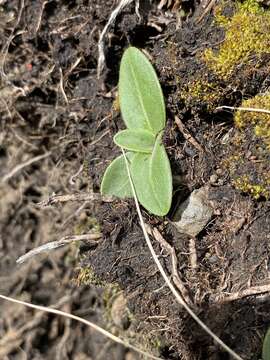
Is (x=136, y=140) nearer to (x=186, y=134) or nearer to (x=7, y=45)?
(x=186, y=134)

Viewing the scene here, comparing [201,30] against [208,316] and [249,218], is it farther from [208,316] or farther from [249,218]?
[208,316]

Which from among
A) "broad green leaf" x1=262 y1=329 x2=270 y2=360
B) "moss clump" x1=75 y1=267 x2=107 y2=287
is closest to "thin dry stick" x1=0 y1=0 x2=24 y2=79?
"moss clump" x1=75 y1=267 x2=107 y2=287

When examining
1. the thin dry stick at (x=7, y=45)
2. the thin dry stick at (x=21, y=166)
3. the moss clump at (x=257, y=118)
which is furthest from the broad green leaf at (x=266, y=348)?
the thin dry stick at (x=7, y=45)

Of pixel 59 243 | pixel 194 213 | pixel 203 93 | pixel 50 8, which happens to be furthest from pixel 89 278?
pixel 50 8

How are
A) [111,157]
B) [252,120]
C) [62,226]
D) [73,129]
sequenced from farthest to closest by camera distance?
1. [62,226]
2. [73,129]
3. [111,157]
4. [252,120]

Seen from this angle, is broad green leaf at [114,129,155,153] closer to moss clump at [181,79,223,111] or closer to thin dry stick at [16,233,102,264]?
moss clump at [181,79,223,111]

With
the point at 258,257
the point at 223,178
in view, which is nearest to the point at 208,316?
the point at 258,257
